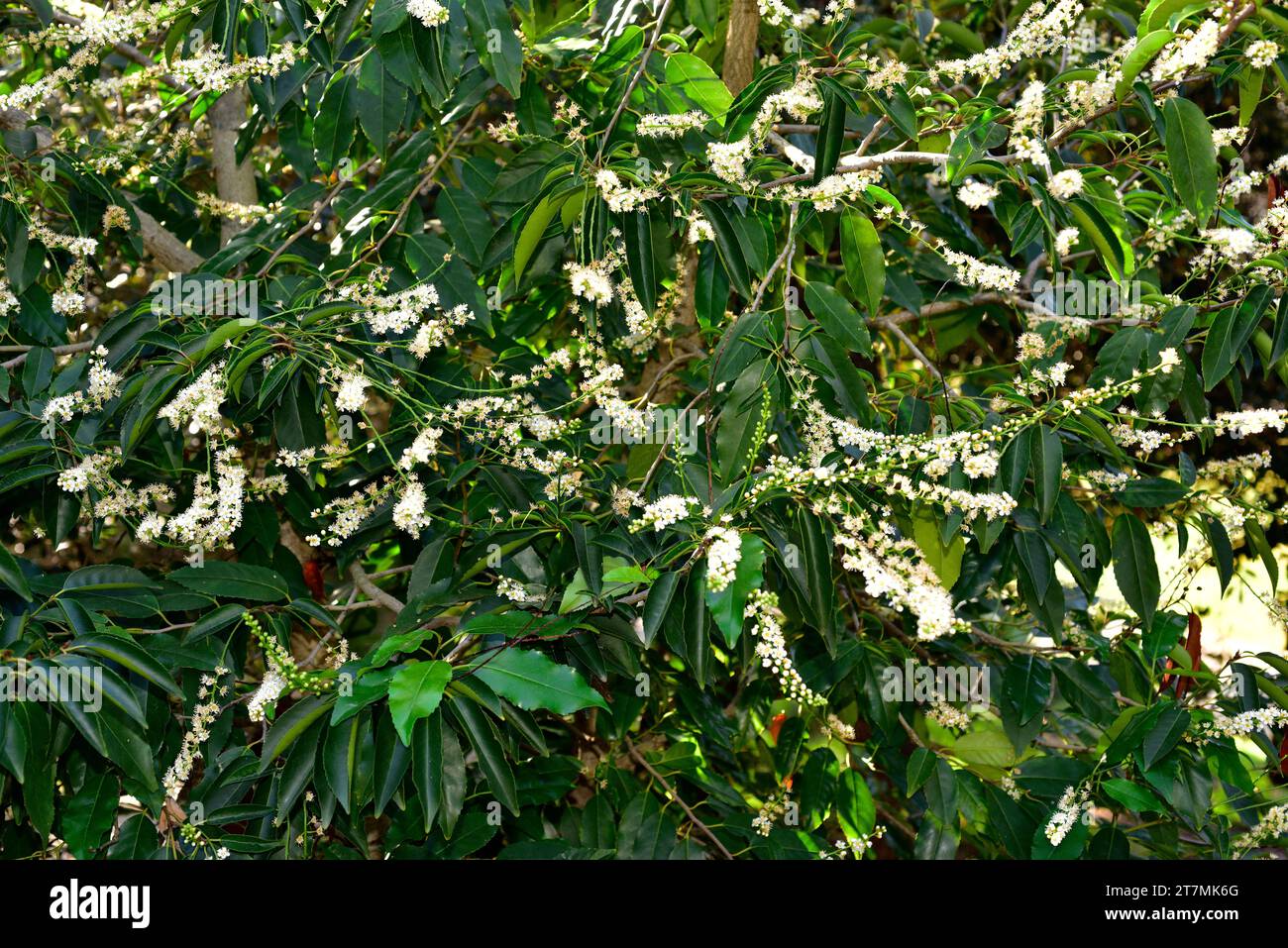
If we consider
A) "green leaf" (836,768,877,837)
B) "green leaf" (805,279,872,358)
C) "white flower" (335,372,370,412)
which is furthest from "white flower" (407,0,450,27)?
"green leaf" (836,768,877,837)

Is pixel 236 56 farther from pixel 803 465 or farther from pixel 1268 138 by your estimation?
pixel 1268 138

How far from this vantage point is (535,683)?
1412 millimetres

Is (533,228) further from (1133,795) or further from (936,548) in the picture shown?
(1133,795)

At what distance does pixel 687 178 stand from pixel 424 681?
0.84 meters

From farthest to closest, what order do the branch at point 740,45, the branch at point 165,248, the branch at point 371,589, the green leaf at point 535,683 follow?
the branch at point 165,248 → the branch at point 740,45 → the branch at point 371,589 → the green leaf at point 535,683

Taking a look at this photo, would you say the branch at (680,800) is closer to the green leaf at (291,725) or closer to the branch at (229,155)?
the green leaf at (291,725)

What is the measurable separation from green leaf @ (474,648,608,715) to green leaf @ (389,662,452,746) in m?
0.07

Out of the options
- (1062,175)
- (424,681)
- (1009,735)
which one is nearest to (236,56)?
(424,681)

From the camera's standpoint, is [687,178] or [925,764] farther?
[925,764]

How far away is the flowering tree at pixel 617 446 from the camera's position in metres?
1.54

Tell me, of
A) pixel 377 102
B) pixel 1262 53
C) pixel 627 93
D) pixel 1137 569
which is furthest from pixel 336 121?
pixel 1137 569

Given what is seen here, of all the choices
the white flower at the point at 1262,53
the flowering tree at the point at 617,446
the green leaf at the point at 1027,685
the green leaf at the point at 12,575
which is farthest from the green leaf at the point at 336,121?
the green leaf at the point at 1027,685

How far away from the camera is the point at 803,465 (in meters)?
1.82

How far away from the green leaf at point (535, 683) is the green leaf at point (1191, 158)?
3.56ft
